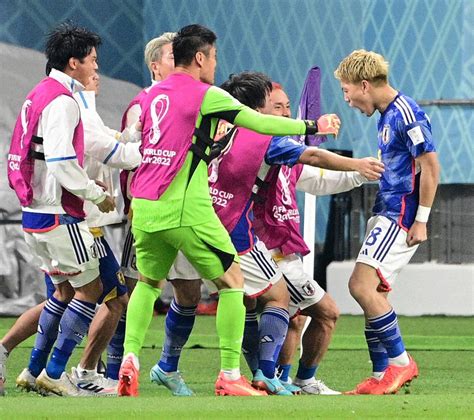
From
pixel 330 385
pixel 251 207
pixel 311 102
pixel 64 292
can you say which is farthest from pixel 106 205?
pixel 311 102

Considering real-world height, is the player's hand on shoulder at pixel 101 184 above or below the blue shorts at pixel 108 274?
above

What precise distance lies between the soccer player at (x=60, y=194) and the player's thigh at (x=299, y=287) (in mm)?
980

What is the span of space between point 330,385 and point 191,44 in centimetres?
244

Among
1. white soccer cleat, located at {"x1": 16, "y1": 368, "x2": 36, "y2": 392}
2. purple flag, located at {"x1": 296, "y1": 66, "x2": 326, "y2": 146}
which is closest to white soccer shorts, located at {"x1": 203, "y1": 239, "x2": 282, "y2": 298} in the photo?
white soccer cleat, located at {"x1": 16, "y1": 368, "x2": 36, "y2": 392}

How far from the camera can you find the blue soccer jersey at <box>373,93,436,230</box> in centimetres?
743

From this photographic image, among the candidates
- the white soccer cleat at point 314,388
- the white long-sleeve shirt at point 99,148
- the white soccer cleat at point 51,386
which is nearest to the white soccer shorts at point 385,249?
the white soccer cleat at point 314,388

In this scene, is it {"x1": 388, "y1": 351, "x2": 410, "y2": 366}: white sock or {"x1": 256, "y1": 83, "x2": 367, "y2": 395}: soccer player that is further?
{"x1": 256, "y1": 83, "x2": 367, "y2": 395}: soccer player

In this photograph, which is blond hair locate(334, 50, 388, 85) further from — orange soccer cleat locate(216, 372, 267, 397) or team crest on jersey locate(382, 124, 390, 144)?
orange soccer cleat locate(216, 372, 267, 397)

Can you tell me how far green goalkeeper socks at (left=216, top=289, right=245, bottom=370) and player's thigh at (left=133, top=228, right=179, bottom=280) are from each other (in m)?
0.30

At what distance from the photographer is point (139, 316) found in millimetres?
6809

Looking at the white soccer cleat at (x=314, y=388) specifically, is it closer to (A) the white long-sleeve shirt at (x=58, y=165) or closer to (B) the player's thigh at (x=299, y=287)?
(B) the player's thigh at (x=299, y=287)

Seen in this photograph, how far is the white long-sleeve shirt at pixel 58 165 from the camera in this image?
7.17 meters

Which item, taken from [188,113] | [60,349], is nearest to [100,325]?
[60,349]

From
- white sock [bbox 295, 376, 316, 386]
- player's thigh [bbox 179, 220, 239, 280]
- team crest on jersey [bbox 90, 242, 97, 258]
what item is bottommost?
white sock [bbox 295, 376, 316, 386]
